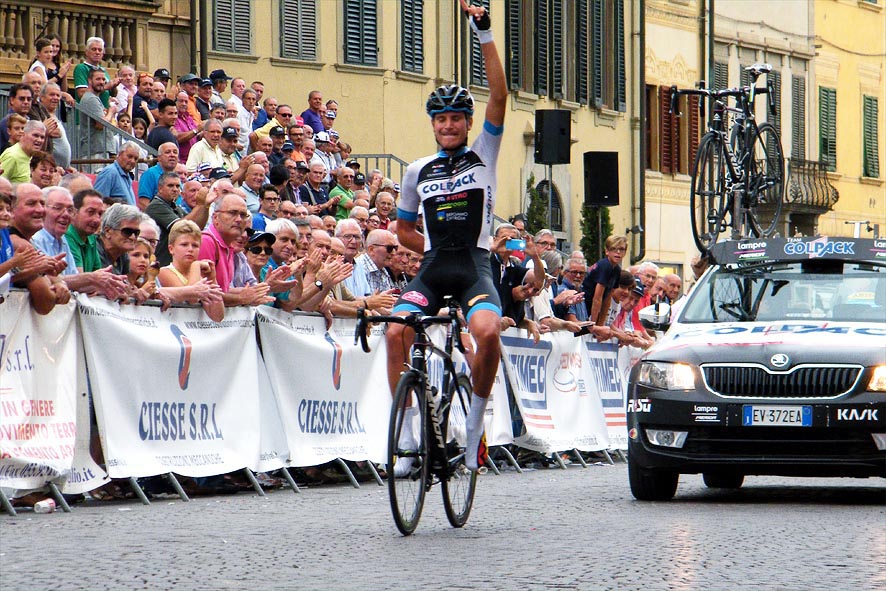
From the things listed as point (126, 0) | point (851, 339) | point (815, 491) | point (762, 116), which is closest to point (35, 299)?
point (851, 339)

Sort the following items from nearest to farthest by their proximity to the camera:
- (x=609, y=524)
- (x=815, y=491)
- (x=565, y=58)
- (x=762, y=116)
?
(x=609, y=524), (x=815, y=491), (x=565, y=58), (x=762, y=116)

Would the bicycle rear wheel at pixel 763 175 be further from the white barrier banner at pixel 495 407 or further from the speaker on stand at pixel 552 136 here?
the white barrier banner at pixel 495 407

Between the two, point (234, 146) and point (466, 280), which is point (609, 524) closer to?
point (466, 280)

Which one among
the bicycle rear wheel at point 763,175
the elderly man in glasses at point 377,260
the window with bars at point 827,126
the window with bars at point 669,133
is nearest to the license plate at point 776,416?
→ the elderly man in glasses at point 377,260

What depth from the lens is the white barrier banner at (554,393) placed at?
60.2 feet

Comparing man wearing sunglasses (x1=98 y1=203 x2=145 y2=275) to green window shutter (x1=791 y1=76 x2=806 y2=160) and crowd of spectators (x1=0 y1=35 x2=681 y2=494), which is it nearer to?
crowd of spectators (x1=0 y1=35 x2=681 y2=494)

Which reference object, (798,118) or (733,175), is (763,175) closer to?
(733,175)

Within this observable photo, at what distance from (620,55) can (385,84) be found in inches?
423

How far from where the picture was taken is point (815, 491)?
49.9ft

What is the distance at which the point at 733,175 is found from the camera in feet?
74.0

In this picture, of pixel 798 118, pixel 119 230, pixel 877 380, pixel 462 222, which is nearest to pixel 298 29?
pixel 119 230

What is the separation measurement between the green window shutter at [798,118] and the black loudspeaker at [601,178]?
2410 cm

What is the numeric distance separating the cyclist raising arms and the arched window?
2916 cm

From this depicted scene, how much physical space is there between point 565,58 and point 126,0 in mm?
15623
